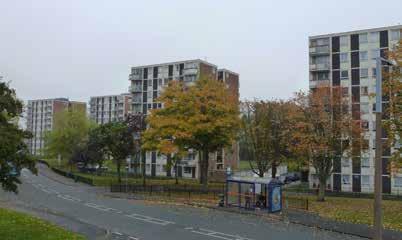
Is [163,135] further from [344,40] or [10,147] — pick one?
[344,40]

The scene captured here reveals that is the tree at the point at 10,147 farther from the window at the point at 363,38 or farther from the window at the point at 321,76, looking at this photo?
the window at the point at 321,76

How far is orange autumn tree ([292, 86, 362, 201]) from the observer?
115 ft

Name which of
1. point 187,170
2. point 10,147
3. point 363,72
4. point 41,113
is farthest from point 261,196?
point 41,113

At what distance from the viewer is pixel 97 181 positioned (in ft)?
174

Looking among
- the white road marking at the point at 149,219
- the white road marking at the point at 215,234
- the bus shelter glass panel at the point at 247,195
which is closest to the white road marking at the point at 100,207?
the white road marking at the point at 149,219

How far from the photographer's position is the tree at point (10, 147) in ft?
54.5

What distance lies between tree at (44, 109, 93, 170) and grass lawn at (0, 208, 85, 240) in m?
53.8

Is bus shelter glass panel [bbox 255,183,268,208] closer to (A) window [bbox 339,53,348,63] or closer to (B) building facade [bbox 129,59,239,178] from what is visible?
(A) window [bbox 339,53,348,63]

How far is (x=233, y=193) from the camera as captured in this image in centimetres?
3056

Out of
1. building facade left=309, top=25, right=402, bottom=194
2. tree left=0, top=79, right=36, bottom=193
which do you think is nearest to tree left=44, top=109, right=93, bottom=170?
building facade left=309, top=25, right=402, bottom=194

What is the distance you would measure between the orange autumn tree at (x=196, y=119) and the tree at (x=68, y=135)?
3836 cm

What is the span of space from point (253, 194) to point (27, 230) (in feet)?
50.5

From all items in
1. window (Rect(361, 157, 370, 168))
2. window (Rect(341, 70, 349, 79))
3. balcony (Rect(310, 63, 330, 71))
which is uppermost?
balcony (Rect(310, 63, 330, 71))

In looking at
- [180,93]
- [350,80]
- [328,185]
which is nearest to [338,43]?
[350,80]
